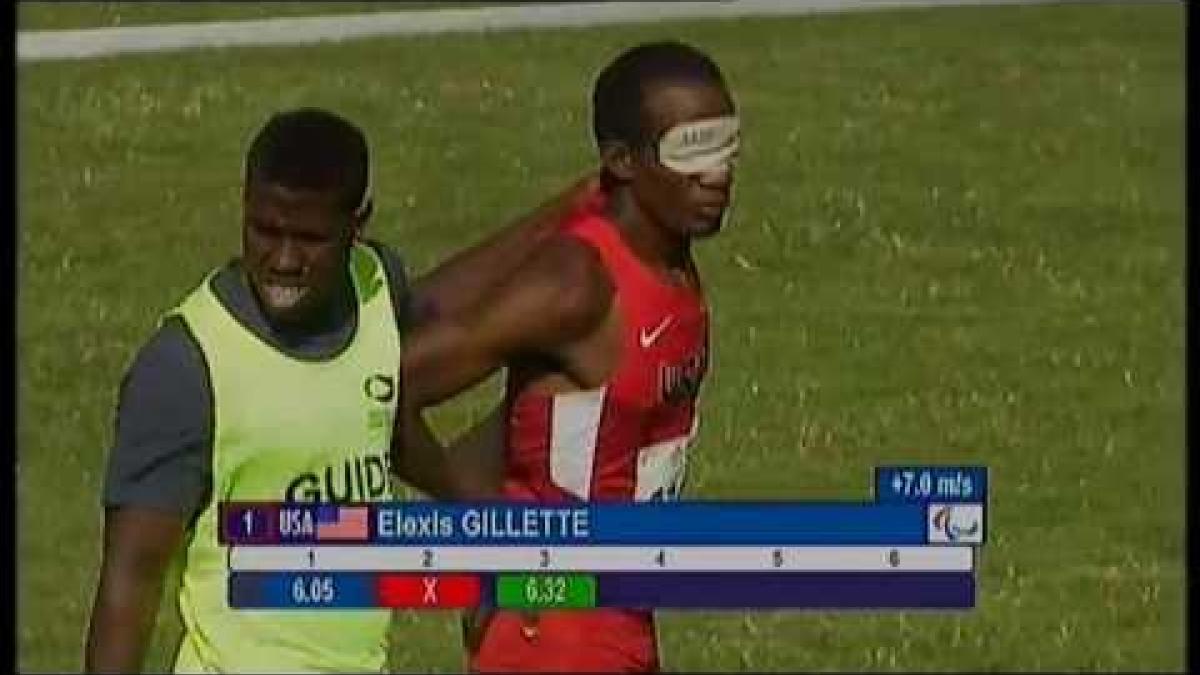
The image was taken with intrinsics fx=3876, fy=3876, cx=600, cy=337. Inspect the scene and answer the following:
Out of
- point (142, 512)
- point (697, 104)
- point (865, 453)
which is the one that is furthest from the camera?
point (865, 453)

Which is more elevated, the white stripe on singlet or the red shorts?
the white stripe on singlet

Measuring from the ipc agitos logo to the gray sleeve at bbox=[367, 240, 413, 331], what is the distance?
38.6 inches

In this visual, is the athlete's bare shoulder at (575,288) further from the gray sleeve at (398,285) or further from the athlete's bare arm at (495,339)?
the gray sleeve at (398,285)

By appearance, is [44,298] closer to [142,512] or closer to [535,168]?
[535,168]

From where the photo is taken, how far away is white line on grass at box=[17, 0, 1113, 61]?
9055 mm

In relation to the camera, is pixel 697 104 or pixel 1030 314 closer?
pixel 697 104

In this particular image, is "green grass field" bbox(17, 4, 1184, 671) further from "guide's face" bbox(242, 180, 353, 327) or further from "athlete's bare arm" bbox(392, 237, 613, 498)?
"guide's face" bbox(242, 180, 353, 327)

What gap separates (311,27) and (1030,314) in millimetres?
2565

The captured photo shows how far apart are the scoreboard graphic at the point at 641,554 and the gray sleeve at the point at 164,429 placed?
379mm

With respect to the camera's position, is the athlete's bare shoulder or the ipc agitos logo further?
the ipc agitos logo

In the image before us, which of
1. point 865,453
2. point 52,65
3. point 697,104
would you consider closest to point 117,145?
point 52,65

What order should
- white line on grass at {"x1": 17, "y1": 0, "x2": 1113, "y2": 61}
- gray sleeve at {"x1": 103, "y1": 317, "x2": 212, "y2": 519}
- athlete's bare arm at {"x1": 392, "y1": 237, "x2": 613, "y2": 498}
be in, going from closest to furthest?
1. gray sleeve at {"x1": 103, "y1": 317, "x2": 212, "y2": 519}
2. athlete's bare arm at {"x1": 392, "y1": 237, "x2": 613, "y2": 498}
3. white line on grass at {"x1": 17, "y1": 0, "x2": 1113, "y2": 61}

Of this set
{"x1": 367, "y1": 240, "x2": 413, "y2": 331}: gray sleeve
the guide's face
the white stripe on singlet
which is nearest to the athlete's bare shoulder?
the white stripe on singlet

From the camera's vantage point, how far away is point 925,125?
9.25 m
